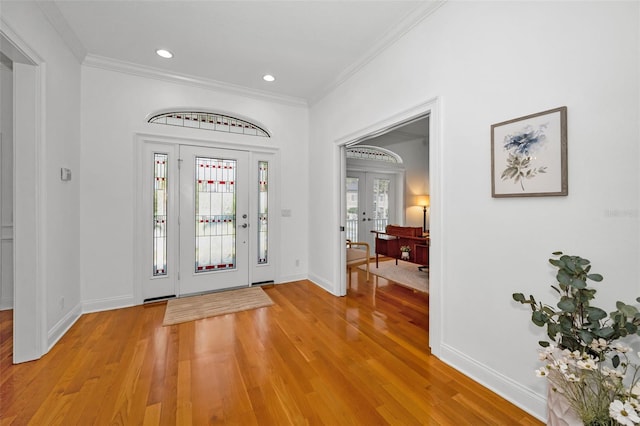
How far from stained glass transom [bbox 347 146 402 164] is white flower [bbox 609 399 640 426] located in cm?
552

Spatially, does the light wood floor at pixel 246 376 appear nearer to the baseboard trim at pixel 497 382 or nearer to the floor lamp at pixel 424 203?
the baseboard trim at pixel 497 382

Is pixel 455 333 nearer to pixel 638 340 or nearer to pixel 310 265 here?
pixel 638 340

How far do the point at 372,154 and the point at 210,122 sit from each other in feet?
13.2

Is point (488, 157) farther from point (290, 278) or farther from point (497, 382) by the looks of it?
point (290, 278)

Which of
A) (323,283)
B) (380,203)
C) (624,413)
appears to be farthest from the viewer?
(380,203)

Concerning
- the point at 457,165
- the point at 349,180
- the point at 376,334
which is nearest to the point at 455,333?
the point at 376,334

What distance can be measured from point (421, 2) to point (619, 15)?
1389 millimetres

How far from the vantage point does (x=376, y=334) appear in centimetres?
255

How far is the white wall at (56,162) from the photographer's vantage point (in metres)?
2.14

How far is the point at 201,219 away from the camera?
371 cm

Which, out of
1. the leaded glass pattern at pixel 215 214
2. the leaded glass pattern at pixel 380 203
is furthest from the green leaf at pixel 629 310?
the leaded glass pattern at pixel 380 203

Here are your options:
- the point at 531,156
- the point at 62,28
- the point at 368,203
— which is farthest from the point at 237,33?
the point at 368,203

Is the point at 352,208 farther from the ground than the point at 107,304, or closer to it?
farther from the ground

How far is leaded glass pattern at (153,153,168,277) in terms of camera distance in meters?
3.45
